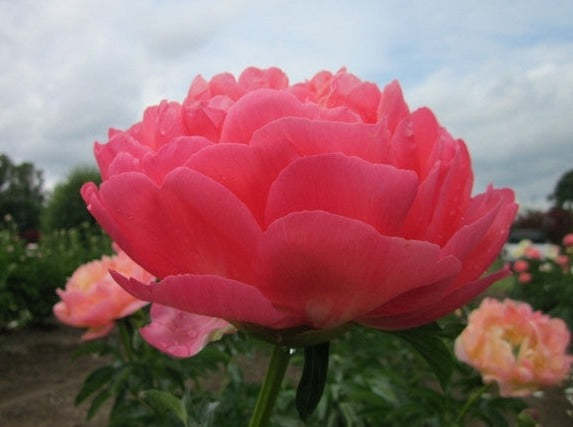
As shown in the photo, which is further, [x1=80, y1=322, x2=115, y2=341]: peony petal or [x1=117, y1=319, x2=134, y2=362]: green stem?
[x1=117, y1=319, x2=134, y2=362]: green stem

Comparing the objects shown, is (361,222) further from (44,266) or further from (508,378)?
(44,266)

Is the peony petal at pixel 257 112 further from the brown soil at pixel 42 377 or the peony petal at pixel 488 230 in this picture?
the brown soil at pixel 42 377

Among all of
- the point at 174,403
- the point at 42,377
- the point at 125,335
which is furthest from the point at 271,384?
the point at 42,377

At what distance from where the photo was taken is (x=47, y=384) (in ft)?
13.4

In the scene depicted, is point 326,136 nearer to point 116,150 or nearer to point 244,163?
point 244,163

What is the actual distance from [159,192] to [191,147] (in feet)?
0.10

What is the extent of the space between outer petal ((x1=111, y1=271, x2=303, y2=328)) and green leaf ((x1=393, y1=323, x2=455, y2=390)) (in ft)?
0.37

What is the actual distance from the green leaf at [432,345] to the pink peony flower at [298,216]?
0.05 m

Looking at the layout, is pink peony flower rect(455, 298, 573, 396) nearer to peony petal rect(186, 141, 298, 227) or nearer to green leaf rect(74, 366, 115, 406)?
green leaf rect(74, 366, 115, 406)

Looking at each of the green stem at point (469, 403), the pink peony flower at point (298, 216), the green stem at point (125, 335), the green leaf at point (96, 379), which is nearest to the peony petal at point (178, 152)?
the pink peony flower at point (298, 216)

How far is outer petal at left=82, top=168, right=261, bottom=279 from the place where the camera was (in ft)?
1.16

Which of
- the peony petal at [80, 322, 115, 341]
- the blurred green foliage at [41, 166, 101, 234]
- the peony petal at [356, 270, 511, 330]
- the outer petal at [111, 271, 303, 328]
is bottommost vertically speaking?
the blurred green foliage at [41, 166, 101, 234]

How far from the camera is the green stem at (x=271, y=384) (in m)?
0.39

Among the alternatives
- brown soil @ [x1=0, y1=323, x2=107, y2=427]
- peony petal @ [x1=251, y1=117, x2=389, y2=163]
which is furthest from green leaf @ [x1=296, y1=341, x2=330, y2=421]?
brown soil @ [x1=0, y1=323, x2=107, y2=427]
